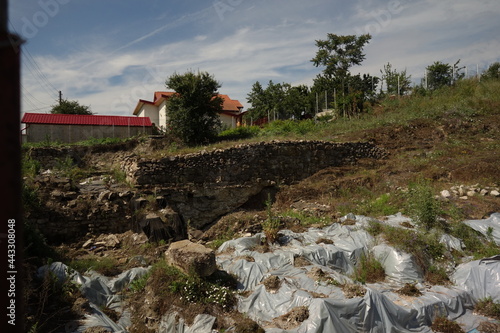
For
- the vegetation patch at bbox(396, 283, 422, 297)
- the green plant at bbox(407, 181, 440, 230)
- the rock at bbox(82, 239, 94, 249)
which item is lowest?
the vegetation patch at bbox(396, 283, 422, 297)

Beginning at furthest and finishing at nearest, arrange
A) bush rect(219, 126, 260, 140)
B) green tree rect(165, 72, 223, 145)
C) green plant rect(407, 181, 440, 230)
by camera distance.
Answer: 1. bush rect(219, 126, 260, 140)
2. green tree rect(165, 72, 223, 145)
3. green plant rect(407, 181, 440, 230)

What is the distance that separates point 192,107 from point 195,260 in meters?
10.2

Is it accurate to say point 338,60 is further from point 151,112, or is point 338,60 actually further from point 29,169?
point 29,169

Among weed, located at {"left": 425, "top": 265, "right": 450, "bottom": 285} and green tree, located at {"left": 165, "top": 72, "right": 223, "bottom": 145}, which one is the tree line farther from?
weed, located at {"left": 425, "top": 265, "right": 450, "bottom": 285}

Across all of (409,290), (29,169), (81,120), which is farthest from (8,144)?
(81,120)

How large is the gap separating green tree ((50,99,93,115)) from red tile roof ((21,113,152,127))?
37.0 feet

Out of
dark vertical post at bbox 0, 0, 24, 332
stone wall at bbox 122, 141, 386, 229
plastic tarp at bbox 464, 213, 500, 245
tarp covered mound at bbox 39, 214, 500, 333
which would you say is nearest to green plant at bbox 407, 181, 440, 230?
tarp covered mound at bbox 39, 214, 500, 333

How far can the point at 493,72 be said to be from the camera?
69.4ft

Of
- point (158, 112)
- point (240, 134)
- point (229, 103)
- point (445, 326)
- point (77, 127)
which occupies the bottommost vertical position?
point (445, 326)

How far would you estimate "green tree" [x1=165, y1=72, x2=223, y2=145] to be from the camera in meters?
14.5

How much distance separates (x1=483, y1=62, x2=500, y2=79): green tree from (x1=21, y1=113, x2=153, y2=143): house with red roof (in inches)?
834

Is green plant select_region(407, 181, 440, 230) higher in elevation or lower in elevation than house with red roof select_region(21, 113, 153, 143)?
lower

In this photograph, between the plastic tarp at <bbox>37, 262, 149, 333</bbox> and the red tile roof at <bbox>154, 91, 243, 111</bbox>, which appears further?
the red tile roof at <bbox>154, 91, 243, 111</bbox>

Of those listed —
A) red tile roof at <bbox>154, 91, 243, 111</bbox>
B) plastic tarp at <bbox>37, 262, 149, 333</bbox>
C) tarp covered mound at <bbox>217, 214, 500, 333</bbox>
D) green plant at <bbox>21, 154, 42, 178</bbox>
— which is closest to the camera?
tarp covered mound at <bbox>217, 214, 500, 333</bbox>
